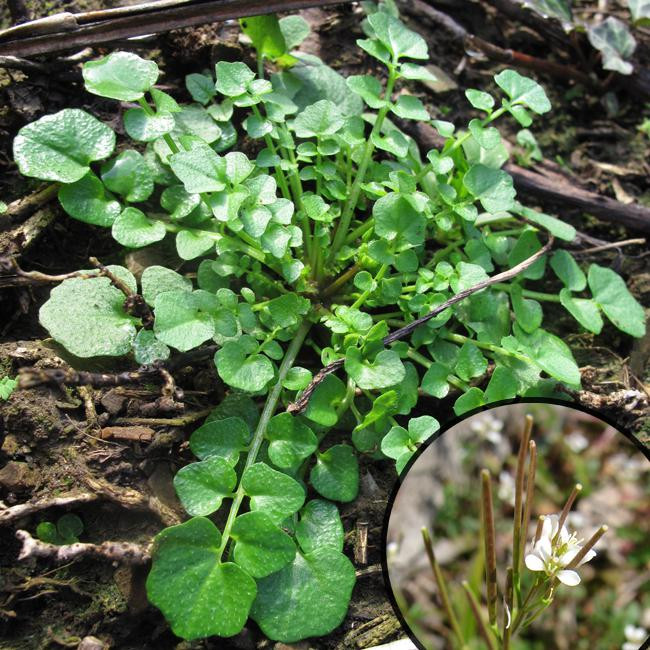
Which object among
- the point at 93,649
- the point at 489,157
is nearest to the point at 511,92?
the point at 489,157

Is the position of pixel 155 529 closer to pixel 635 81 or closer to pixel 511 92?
pixel 511 92

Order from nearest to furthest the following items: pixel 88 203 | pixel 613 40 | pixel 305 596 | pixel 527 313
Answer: pixel 305 596 < pixel 88 203 < pixel 527 313 < pixel 613 40

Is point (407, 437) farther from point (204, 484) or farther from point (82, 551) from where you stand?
point (82, 551)

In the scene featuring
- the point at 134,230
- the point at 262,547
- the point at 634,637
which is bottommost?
the point at 634,637

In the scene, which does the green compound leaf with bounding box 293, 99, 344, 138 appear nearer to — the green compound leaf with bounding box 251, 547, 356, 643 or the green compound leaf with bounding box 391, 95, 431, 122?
the green compound leaf with bounding box 391, 95, 431, 122

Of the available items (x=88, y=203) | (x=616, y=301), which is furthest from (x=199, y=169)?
(x=616, y=301)

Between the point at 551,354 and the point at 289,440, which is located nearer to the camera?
the point at 289,440

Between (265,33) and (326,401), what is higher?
(265,33)
